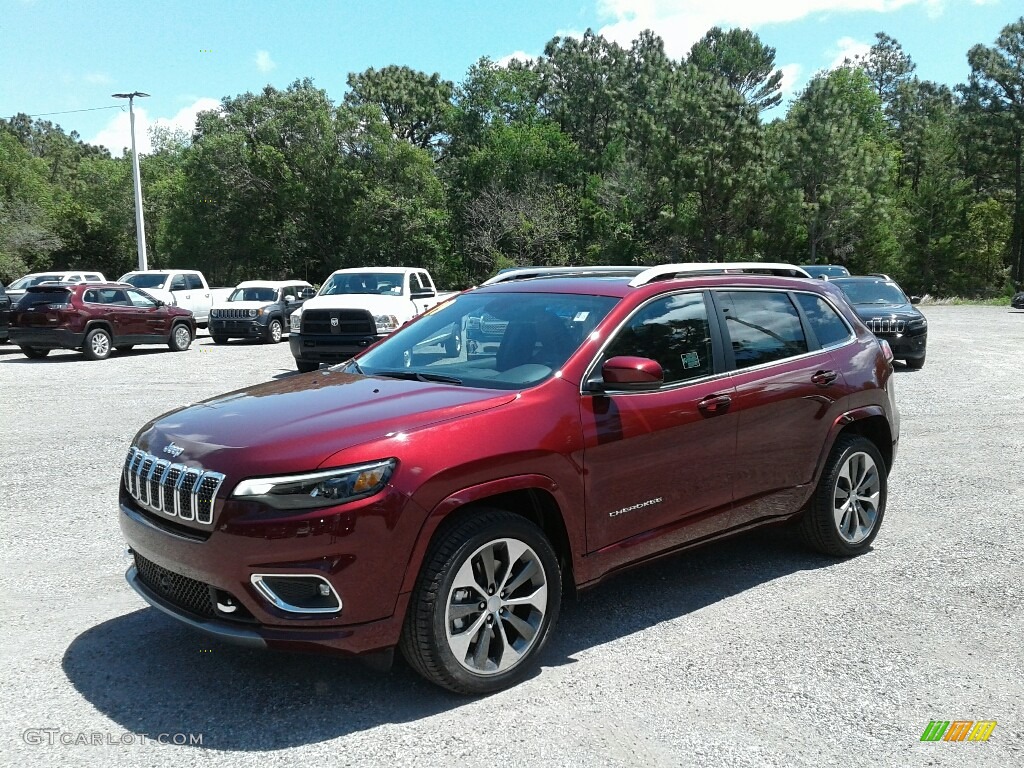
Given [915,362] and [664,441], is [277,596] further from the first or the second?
[915,362]

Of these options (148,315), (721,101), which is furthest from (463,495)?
(721,101)

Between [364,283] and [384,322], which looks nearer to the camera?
[384,322]

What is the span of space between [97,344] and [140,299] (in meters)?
1.79

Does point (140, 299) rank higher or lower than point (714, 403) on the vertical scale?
higher

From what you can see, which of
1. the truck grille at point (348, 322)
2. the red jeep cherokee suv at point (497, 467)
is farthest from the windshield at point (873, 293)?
the red jeep cherokee suv at point (497, 467)

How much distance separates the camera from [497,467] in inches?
143

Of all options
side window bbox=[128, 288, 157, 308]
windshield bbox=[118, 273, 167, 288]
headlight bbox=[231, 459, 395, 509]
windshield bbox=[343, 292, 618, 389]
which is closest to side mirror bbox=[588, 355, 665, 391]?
windshield bbox=[343, 292, 618, 389]

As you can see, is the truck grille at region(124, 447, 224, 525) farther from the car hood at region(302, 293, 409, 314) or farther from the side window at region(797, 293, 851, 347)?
the car hood at region(302, 293, 409, 314)

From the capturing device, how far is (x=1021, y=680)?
12.6 ft

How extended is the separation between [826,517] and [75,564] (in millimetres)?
4555

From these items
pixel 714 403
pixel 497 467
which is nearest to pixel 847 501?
pixel 714 403

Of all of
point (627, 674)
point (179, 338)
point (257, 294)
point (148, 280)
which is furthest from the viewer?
point (148, 280)

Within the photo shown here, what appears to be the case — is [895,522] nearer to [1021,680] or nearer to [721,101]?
[1021,680]

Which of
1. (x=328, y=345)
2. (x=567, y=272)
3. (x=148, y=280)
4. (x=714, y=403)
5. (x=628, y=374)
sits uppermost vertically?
(x=148, y=280)
